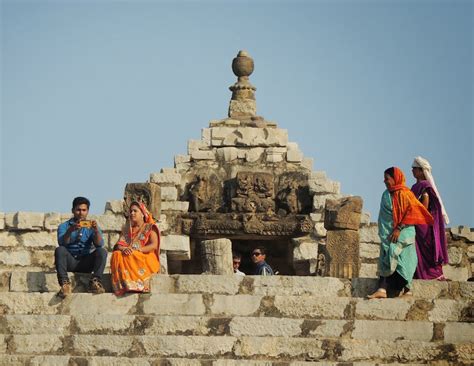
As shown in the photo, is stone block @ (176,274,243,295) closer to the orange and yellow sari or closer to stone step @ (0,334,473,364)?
the orange and yellow sari

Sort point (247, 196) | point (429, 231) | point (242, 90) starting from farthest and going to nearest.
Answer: point (242, 90) < point (247, 196) < point (429, 231)

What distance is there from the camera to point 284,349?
1894 centimetres

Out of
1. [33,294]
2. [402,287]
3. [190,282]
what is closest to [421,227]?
[402,287]

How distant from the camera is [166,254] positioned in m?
26.7

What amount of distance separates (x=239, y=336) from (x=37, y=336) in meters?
2.38

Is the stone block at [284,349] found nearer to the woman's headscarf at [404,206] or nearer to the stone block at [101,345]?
the stone block at [101,345]

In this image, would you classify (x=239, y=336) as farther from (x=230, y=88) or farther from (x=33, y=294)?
(x=230, y=88)

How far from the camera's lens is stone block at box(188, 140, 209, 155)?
27938 millimetres

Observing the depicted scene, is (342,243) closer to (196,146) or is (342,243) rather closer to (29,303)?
(29,303)

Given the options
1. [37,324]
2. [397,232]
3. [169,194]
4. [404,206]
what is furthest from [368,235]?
[37,324]

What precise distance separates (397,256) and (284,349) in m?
1.91

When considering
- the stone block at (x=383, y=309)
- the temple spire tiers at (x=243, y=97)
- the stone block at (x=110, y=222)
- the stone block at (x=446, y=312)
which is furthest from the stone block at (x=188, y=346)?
the temple spire tiers at (x=243, y=97)

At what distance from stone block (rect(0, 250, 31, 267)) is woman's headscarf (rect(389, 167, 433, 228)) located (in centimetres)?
783

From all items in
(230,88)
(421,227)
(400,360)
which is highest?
(230,88)
